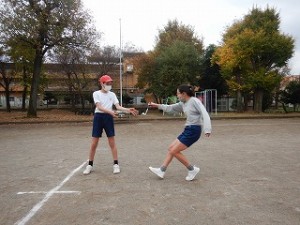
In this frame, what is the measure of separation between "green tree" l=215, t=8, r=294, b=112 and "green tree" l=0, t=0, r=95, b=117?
40.5 feet

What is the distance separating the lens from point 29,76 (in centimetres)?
3616

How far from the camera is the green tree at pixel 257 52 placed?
86.7 feet

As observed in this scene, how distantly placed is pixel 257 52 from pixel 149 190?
24585 mm

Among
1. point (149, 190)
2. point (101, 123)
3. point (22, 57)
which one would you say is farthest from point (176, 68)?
point (149, 190)

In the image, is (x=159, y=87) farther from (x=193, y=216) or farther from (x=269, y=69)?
(x=193, y=216)

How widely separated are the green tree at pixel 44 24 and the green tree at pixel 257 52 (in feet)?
40.5

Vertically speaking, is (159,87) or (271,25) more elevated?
(271,25)

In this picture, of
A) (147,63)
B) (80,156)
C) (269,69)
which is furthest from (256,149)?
(147,63)

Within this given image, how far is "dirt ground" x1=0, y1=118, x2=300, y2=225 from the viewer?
380 centimetres

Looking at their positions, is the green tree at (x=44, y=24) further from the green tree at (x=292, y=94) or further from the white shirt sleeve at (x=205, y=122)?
the green tree at (x=292, y=94)

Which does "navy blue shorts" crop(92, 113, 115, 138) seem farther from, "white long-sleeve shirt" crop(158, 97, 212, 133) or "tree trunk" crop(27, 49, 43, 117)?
"tree trunk" crop(27, 49, 43, 117)

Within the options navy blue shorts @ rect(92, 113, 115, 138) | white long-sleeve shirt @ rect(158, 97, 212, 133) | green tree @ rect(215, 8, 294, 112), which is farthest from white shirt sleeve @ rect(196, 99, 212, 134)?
green tree @ rect(215, 8, 294, 112)

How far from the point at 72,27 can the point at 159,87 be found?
12.1 m

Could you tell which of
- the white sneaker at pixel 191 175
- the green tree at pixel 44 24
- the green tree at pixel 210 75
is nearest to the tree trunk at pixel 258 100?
the green tree at pixel 210 75
